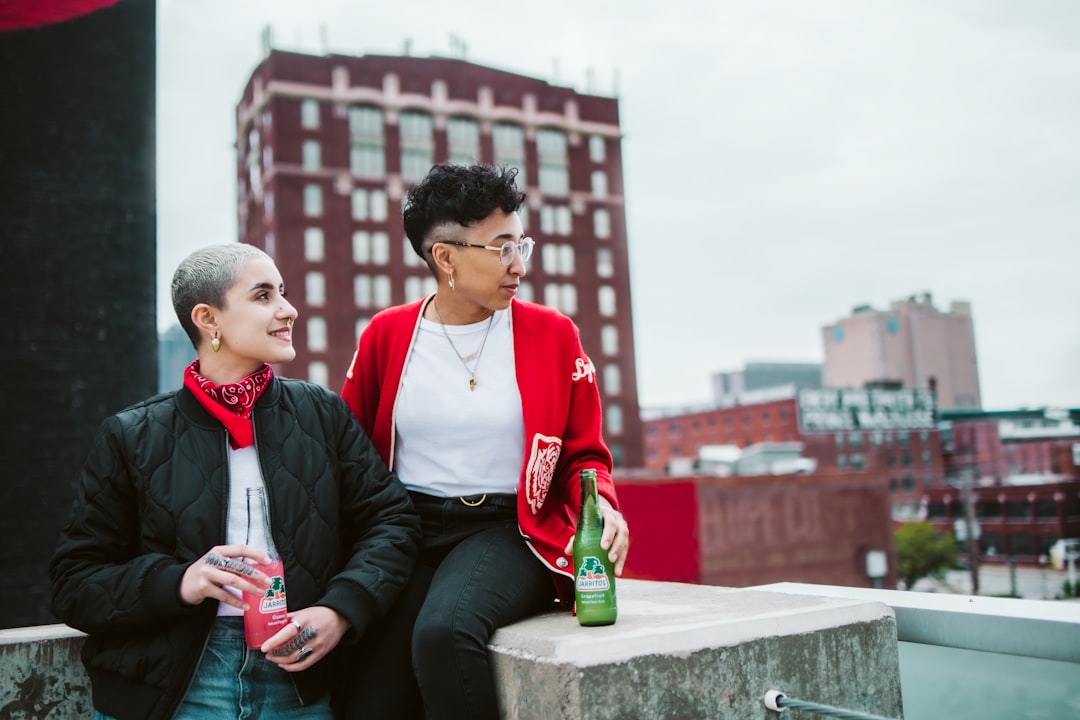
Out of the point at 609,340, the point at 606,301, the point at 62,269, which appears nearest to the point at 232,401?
the point at 62,269

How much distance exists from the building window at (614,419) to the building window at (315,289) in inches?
661

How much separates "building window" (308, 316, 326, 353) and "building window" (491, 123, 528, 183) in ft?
48.7

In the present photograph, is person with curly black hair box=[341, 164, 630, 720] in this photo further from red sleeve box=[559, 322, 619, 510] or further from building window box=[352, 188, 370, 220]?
building window box=[352, 188, 370, 220]

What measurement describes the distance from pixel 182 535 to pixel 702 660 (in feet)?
4.14

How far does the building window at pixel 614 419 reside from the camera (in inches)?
2024

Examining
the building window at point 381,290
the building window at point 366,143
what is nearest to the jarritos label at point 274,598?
the building window at point 381,290

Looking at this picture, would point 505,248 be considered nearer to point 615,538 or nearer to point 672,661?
point 615,538

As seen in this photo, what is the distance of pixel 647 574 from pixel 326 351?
23.5 m

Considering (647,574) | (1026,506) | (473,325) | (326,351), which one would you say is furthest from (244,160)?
(473,325)

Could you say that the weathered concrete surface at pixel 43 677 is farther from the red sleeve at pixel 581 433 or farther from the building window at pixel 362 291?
the building window at pixel 362 291

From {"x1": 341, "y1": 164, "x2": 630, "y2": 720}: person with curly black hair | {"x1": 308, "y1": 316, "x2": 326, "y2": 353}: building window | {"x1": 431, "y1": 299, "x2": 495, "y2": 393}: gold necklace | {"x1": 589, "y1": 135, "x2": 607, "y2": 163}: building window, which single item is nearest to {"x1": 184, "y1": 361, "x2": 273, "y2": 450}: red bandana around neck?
{"x1": 341, "y1": 164, "x2": 630, "y2": 720}: person with curly black hair

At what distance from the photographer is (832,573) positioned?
1501 inches

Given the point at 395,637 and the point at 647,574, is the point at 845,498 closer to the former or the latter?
the point at 647,574

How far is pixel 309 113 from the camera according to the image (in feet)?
156
